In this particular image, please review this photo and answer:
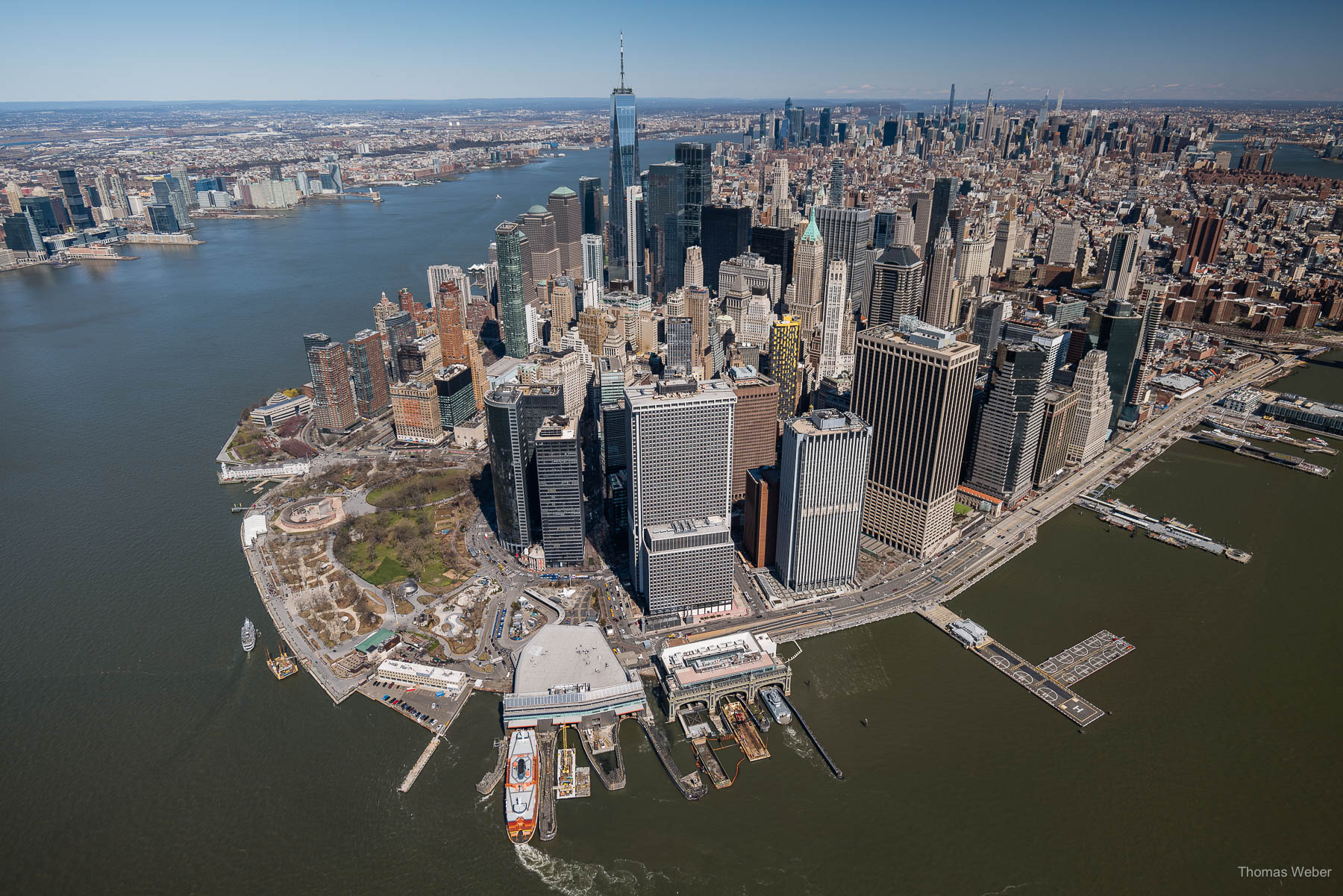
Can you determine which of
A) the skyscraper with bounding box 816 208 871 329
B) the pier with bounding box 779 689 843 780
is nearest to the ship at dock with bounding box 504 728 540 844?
the pier with bounding box 779 689 843 780

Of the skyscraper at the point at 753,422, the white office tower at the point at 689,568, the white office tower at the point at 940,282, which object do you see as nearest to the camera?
the white office tower at the point at 689,568

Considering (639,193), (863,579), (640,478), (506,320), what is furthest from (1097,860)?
(639,193)

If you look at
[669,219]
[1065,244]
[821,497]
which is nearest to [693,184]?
[669,219]

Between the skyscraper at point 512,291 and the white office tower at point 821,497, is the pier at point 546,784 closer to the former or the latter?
the white office tower at point 821,497

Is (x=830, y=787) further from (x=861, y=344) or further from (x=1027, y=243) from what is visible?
(x=1027, y=243)

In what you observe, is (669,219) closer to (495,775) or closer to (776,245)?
(776,245)

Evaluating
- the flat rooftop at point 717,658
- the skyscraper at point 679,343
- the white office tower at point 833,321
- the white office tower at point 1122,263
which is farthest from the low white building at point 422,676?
the white office tower at point 1122,263
